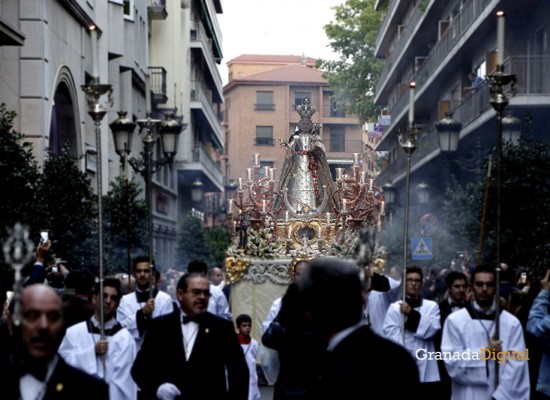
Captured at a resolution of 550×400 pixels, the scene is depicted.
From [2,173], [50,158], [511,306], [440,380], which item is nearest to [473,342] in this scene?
[440,380]

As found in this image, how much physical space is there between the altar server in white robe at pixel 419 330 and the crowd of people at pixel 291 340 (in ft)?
0.04

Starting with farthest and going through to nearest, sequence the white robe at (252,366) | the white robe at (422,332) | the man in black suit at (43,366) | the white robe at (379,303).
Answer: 1. the white robe at (379,303)
2. the white robe at (252,366)
3. the white robe at (422,332)
4. the man in black suit at (43,366)

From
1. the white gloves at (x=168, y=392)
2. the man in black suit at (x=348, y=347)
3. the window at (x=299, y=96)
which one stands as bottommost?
the white gloves at (x=168, y=392)

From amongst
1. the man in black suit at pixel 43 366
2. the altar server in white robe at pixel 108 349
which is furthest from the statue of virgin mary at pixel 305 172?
the man in black suit at pixel 43 366

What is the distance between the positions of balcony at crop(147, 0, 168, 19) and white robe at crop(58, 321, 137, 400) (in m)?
33.9

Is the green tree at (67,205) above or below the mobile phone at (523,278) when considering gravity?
above

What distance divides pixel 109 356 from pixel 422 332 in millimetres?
2941

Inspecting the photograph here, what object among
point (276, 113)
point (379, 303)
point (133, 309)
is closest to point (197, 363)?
point (133, 309)

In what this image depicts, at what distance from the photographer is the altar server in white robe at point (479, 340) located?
9680 mm

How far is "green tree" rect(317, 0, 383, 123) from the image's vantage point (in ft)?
177

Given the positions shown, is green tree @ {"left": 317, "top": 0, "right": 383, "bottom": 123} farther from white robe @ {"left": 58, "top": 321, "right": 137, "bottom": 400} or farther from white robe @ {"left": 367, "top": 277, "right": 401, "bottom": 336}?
white robe @ {"left": 58, "top": 321, "right": 137, "bottom": 400}

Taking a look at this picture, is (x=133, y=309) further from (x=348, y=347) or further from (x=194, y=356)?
(x=348, y=347)

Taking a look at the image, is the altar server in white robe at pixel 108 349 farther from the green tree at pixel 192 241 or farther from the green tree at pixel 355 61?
the green tree at pixel 355 61

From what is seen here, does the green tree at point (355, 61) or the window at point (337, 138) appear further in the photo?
the window at point (337, 138)
